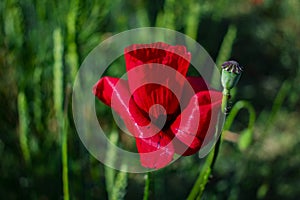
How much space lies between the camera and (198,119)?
50 cm

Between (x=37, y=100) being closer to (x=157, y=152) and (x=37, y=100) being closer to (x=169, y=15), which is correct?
(x=169, y=15)

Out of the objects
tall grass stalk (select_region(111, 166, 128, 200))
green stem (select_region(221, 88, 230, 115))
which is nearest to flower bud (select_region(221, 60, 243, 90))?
green stem (select_region(221, 88, 230, 115))

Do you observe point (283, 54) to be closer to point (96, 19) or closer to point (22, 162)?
point (96, 19)

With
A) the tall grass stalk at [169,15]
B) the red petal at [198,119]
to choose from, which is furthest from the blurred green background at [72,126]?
the red petal at [198,119]

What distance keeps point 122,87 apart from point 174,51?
70 millimetres

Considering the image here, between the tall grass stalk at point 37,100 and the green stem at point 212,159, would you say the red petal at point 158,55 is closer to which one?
the green stem at point 212,159

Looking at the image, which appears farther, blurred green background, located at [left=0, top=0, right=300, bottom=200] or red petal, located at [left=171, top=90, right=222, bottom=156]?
blurred green background, located at [left=0, top=0, right=300, bottom=200]

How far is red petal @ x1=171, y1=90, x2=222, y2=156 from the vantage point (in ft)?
1.64

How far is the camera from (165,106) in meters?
0.52

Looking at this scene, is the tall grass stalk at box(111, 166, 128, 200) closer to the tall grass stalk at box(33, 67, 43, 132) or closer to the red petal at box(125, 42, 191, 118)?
the red petal at box(125, 42, 191, 118)

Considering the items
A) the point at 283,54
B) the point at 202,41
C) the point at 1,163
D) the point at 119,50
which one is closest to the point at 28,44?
the point at 1,163

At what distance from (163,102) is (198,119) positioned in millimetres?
39

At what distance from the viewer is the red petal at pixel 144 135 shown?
52cm

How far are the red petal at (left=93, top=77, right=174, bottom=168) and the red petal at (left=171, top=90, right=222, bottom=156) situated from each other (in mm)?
18
